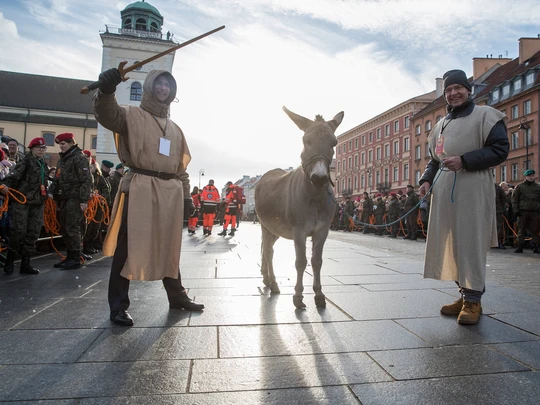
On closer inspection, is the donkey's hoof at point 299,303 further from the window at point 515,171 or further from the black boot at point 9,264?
the window at point 515,171

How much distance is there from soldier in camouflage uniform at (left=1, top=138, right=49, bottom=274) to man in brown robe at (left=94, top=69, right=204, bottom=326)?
11.6 feet

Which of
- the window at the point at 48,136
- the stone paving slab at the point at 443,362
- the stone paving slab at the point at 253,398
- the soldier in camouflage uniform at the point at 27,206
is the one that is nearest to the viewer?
the stone paving slab at the point at 253,398

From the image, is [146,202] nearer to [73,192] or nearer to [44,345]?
[44,345]

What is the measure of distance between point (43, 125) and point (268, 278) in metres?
64.3

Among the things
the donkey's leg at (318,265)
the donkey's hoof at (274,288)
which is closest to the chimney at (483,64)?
the donkey's hoof at (274,288)

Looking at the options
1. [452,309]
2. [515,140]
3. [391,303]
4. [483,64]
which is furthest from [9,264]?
[483,64]

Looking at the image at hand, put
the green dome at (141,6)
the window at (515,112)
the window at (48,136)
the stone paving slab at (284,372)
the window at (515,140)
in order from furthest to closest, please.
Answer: the window at (48,136) < the green dome at (141,6) < the window at (515,112) < the window at (515,140) < the stone paving slab at (284,372)

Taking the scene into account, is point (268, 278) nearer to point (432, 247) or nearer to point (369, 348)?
point (432, 247)

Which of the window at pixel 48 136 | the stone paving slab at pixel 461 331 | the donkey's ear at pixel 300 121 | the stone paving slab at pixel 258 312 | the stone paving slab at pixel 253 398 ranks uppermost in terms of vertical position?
the window at pixel 48 136

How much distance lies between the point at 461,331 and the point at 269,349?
1603 millimetres

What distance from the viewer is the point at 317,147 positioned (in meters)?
4.11

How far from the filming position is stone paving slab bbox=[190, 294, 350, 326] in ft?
12.2

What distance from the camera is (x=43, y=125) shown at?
59.8 meters

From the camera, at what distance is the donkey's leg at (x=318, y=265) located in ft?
13.9
